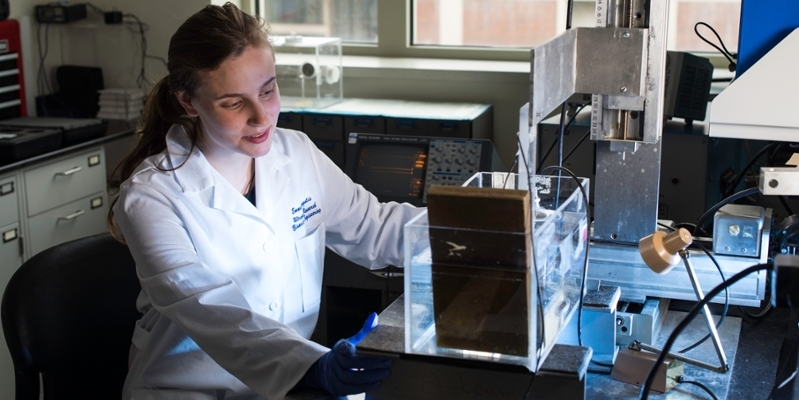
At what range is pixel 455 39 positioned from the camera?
363 cm

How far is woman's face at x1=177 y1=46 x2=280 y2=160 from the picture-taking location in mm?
1461

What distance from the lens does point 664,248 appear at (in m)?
1.13

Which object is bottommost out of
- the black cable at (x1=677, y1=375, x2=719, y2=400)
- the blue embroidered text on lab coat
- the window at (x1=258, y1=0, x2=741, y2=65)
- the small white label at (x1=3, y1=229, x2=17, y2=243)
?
the small white label at (x1=3, y1=229, x2=17, y2=243)

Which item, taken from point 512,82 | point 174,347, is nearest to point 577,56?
point 174,347

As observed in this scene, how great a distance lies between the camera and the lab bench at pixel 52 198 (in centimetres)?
289

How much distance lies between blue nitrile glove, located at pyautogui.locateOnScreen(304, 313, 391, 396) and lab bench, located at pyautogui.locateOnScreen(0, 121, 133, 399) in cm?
205

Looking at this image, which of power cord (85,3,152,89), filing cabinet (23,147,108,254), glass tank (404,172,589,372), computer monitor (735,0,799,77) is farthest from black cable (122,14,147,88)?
glass tank (404,172,589,372)

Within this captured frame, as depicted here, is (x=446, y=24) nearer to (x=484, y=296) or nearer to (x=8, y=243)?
(x=8, y=243)

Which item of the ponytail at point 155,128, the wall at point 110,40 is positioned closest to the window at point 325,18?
the wall at point 110,40

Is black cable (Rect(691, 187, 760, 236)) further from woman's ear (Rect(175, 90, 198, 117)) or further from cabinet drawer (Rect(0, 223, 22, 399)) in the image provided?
cabinet drawer (Rect(0, 223, 22, 399))

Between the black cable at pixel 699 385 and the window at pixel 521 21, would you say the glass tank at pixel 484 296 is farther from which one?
the window at pixel 521 21

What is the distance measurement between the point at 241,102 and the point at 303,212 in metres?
0.30

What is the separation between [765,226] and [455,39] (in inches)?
92.3

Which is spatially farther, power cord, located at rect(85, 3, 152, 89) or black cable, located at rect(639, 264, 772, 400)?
power cord, located at rect(85, 3, 152, 89)
